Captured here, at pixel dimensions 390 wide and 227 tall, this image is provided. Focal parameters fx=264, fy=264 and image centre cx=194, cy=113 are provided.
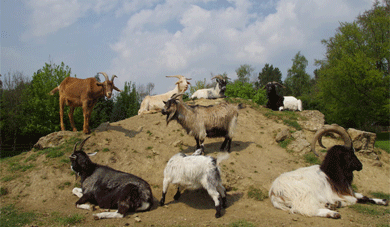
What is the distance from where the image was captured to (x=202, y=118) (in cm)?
863

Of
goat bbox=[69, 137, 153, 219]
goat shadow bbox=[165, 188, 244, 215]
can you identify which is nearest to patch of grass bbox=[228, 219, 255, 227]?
goat shadow bbox=[165, 188, 244, 215]

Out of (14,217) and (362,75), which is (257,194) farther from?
(362,75)

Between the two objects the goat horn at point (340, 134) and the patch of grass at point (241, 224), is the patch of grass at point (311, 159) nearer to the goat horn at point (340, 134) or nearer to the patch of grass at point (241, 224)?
the goat horn at point (340, 134)

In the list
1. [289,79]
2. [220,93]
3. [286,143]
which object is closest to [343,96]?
[220,93]

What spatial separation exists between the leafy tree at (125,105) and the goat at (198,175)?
52.0ft

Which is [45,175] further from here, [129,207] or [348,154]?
[348,154]

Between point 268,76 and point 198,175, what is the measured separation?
45.9m

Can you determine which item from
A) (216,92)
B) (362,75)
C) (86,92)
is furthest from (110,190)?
(362,75)

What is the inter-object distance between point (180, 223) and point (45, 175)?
4743mm

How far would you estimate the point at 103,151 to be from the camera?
8805 mm

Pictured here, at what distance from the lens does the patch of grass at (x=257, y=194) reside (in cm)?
670

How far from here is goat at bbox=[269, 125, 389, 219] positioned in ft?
18.7

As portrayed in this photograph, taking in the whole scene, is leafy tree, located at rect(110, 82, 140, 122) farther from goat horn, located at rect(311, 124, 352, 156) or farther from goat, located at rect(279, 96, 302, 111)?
goat horn, located at rect(311, 124, 352, 156)

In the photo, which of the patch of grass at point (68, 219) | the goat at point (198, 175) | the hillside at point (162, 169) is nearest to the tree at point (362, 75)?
the hillside at point (162, 169)
